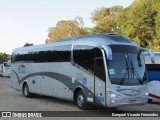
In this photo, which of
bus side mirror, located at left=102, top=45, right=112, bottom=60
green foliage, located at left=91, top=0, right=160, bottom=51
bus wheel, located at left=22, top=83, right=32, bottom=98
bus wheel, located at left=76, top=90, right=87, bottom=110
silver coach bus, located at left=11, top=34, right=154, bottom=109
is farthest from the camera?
green foliage, located at left=91, top=0, right=160, bottom=51

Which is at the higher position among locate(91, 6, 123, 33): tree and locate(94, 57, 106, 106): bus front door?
locate(91, 6, 123, 33): tree

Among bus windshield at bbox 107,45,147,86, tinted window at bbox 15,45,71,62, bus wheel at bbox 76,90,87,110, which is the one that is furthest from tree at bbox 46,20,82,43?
bus windshield at bbox 107,45,147,86

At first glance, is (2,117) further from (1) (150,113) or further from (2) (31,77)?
(2) (31,77)

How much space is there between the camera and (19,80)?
77.8ft

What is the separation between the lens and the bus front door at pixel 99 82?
47.3 ft

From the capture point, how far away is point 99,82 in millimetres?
14719

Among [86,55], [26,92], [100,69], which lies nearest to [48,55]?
[26,92]

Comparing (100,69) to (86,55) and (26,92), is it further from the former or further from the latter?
(26,92)

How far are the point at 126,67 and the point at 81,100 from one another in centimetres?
270

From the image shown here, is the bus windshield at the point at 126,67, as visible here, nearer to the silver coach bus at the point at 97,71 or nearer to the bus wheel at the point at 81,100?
the silver coach bus at the point at 97,71

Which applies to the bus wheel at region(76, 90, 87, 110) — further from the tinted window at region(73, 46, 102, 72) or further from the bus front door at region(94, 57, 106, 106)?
the tinted window at region(73, 46, 102, 72)

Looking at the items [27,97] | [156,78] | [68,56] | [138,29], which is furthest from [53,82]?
[138,29]

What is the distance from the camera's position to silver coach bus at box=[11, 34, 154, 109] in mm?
14227

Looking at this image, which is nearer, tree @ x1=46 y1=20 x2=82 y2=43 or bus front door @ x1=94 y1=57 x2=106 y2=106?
bus front door @ x1=94 y1=57 x2=106 y2=106
